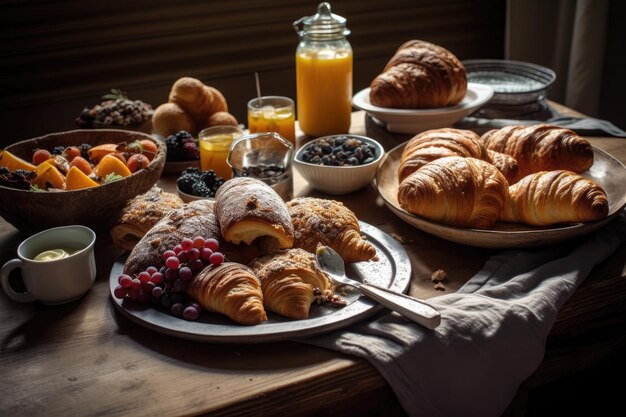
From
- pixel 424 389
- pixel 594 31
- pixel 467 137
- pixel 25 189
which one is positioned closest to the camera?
pixel 424 389

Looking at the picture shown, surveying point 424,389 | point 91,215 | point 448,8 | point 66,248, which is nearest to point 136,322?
point 66,248

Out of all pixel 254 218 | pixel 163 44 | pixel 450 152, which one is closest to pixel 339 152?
pixel 450 152

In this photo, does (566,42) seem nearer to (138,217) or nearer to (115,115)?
(115,115)

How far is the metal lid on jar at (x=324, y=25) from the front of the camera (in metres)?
1.73

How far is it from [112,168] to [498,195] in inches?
31.6

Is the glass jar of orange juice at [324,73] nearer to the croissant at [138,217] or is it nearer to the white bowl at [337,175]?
the white bowl at [337,175]

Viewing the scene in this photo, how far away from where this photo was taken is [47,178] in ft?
4.09

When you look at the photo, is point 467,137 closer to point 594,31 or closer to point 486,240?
point 486,240

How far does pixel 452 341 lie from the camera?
36.6 inches

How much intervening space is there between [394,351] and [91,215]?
2.25 ft

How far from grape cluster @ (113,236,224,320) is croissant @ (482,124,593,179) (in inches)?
30.8

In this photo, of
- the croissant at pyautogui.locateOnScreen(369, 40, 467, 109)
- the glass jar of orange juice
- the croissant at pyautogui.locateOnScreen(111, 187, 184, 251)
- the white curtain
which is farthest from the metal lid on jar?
the white curtain

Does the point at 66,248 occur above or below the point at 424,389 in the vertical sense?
above

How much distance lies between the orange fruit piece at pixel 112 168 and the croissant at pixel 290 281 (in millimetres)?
434
